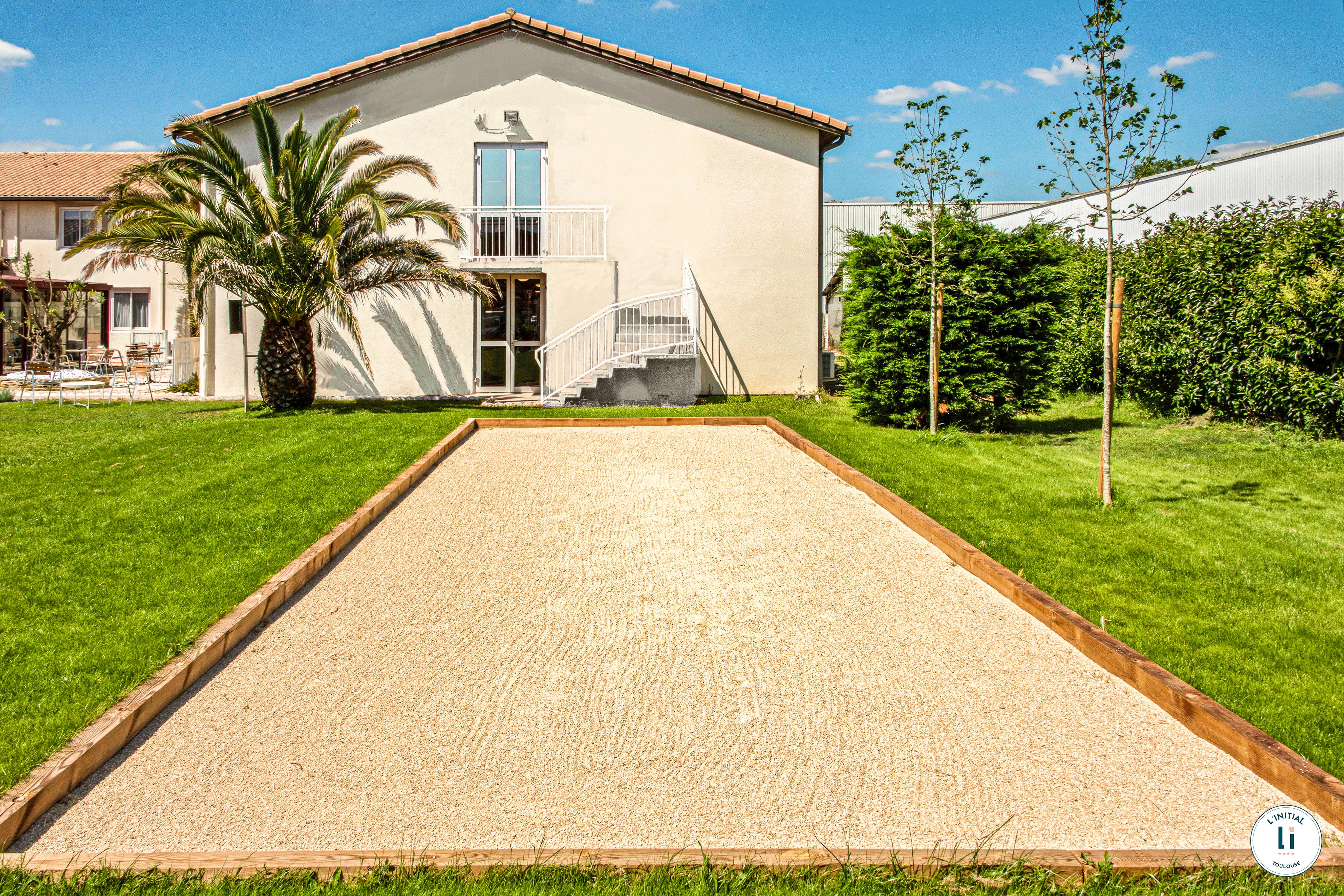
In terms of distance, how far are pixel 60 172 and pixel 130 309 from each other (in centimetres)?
663

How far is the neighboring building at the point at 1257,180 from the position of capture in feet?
53.6

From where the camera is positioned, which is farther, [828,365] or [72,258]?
[72,258]

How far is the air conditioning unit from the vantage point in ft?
65.8

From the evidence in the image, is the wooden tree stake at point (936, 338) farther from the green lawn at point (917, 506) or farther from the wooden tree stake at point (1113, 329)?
the wooden tree stake at point (1113, 329)

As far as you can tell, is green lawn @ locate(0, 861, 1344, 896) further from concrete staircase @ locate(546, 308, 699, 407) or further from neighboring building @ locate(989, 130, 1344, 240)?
neighboring building @ locate(989, 130, 1344, 240)

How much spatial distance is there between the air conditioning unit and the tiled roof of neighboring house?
188 inches

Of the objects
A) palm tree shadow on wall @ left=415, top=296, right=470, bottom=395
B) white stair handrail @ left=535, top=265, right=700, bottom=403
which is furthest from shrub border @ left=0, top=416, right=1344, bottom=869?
palm tree shadow on wall @ left=415, top=296, right=470, bottom=395

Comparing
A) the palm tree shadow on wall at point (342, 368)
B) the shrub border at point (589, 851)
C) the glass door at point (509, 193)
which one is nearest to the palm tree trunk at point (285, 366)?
the palm tree shadow on wall at point (342, 368)

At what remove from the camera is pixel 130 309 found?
30953mm

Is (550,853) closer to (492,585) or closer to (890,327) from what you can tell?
(492,585)

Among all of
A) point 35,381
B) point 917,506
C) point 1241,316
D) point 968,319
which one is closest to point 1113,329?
point 917,506

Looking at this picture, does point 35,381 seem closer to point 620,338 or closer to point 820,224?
point 620,338

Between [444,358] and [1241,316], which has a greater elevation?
[1241,316]

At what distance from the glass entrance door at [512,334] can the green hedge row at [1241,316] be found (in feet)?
32.5
